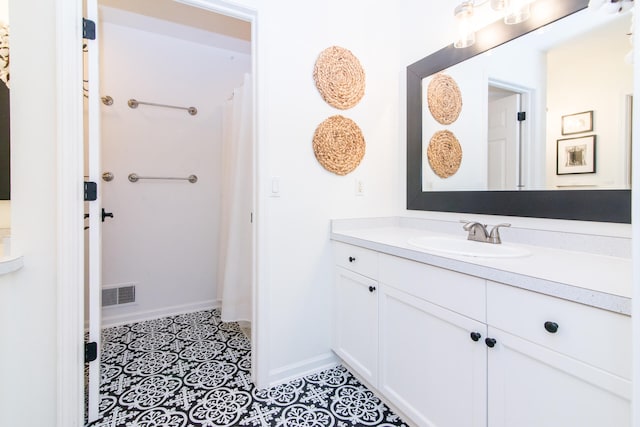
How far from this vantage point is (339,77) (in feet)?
5.94

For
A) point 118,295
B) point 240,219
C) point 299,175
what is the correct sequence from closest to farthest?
point 299,175 → point 240,219 → point 118,295

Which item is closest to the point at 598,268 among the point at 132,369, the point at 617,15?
the point at 617,15

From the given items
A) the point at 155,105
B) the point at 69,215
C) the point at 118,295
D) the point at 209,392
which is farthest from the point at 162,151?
the point at 209,392

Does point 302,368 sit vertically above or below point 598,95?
below

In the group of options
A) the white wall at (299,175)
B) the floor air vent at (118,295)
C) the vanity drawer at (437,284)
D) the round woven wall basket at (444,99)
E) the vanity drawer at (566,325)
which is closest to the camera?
the vanity drawer at (566,325)

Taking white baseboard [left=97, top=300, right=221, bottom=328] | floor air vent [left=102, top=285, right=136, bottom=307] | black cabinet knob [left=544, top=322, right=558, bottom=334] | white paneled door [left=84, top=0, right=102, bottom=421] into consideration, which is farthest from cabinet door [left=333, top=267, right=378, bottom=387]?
floor air vent [left=102, top=285, right=136, bottom=307]

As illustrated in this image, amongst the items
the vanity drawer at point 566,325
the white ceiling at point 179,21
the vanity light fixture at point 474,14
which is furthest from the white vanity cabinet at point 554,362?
the white ceiling at point 179,21

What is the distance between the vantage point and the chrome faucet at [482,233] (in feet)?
4.53

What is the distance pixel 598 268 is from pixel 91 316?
1.97 m

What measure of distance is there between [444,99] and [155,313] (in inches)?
107

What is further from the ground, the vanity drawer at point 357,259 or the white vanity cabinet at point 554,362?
the vanity drawer at point 357,259

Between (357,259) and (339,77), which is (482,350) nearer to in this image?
(357,259)

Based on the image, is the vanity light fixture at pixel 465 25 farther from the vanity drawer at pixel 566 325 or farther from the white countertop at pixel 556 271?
the vanity drawer at pixel 566 325

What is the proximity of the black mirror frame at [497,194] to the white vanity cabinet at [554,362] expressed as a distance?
578 millimetres
